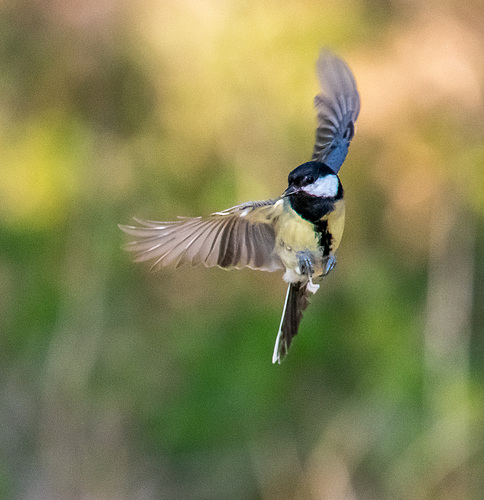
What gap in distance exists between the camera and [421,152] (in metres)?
3.12

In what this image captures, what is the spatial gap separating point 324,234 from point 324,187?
0.25 feet

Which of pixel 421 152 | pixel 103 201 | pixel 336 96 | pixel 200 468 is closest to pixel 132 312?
pixel 103 201

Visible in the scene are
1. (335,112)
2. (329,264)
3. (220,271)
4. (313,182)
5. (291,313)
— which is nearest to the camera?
(313,182)

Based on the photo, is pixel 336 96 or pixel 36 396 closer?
pixel 336 96

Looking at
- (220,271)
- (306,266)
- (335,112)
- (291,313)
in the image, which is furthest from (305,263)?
(220,271)

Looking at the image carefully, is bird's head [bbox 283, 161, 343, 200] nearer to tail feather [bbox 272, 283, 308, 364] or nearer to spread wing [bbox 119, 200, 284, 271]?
spread wing [bbox 119, 200, 284, 271]

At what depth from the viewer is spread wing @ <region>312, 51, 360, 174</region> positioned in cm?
125

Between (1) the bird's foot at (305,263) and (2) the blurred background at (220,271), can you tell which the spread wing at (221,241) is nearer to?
(1) the bird's foot at (305,263)

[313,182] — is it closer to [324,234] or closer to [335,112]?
[324,234]

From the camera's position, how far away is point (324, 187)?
1.02 meters

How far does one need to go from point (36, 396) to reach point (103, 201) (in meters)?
0.89

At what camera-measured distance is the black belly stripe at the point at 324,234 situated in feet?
3.45

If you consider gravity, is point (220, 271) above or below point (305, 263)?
above

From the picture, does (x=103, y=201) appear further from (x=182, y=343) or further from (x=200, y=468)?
(x=200, y=468)
